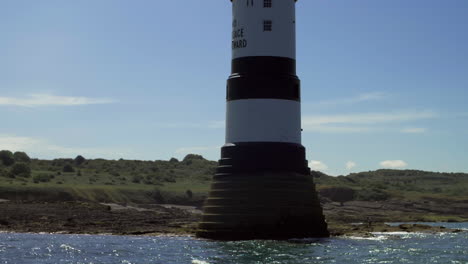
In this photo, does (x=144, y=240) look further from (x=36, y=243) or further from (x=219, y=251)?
(x=219, y=251)

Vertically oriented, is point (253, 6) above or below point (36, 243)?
above

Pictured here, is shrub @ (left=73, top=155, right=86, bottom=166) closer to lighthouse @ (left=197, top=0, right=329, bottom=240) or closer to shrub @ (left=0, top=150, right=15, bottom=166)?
shrub @ (left=0, top=150, right=15, bottom=166)

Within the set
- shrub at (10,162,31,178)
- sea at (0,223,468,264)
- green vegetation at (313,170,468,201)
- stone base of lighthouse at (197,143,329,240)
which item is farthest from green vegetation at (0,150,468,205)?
stone base of lighthouse at (197,143,329,240)

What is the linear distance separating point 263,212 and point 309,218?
117 inches

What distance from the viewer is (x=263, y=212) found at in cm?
3856

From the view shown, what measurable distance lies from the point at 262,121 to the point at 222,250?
27.5ft

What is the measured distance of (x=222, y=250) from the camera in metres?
34.2

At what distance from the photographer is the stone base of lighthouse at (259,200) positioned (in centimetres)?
3856

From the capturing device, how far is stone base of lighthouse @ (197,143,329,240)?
127 feet

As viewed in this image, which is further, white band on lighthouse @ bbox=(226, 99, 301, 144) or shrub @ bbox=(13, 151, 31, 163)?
shrub @ bbox=(13, 151, 31, 163)

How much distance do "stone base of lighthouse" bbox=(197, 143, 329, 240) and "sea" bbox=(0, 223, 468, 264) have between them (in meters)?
1.03

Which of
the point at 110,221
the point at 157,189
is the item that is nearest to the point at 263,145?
the point at 110,221

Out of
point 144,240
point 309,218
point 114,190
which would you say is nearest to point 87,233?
point 144,240

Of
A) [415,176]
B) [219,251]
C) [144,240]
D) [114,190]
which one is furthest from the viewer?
[415,176]
